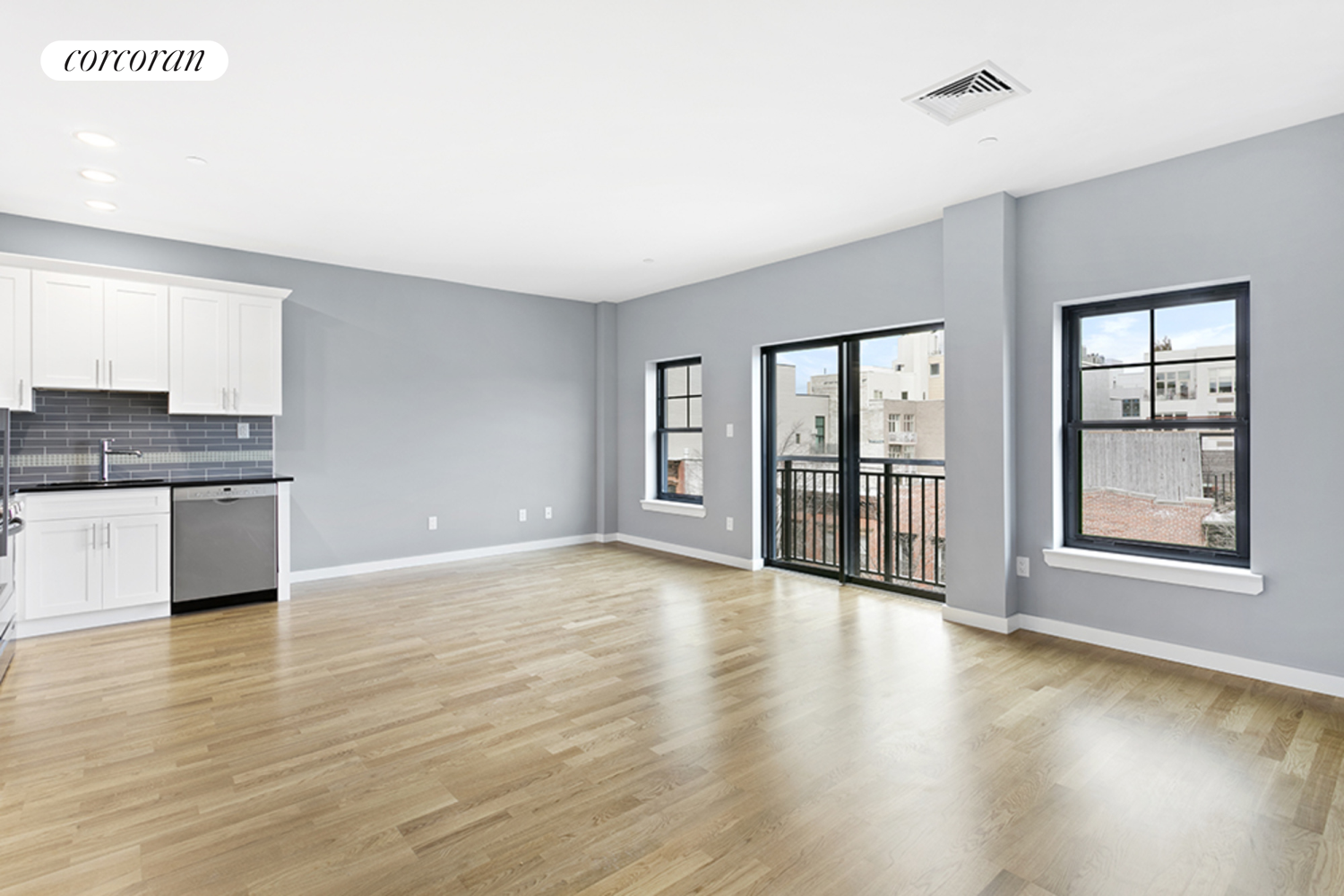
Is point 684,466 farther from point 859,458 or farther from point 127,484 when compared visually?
point 127,484

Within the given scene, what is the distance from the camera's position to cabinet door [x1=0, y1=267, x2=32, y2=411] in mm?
4129

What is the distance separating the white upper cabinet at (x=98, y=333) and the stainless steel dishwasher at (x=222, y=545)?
907 millimetres

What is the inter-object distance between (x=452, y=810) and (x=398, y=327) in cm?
486

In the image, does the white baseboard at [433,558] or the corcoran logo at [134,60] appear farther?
the white baseboard at [433,558]

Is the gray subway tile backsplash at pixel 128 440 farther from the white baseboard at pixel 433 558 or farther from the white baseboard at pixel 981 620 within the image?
the white baseboard at pixel 981 620

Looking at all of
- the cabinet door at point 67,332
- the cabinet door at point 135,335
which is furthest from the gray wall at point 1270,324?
the cabinet door at point 67,332

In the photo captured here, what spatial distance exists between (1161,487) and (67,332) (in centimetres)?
687

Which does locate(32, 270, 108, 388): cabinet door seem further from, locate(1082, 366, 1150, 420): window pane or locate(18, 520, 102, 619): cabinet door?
locate(1082, 366, 1150, 420): window pane

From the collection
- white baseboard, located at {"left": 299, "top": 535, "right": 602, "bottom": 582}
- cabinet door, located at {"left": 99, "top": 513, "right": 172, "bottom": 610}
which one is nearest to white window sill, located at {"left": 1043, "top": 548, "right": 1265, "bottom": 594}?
white baseboard, located at {"left": 299, "top": 535, "right": 602, "bottom": 582}

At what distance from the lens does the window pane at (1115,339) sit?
12.4 feet

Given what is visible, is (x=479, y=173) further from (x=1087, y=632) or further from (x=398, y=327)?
(x=1087, y=632)

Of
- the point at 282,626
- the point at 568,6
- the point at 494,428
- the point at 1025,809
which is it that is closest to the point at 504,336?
the point at 494,428

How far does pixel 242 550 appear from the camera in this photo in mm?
4703


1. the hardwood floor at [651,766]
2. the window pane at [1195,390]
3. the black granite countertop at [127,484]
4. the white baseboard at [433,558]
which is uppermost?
the window pane at [1195,390]
